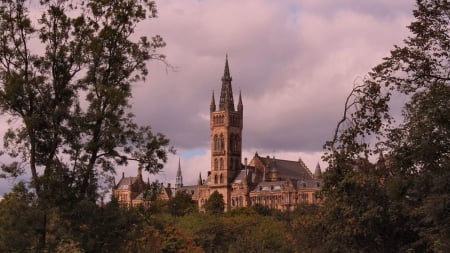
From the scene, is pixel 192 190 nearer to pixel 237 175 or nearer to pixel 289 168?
pixel 237 175

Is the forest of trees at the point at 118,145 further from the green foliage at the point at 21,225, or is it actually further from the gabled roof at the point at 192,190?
the gabled roof at the point at 192,190

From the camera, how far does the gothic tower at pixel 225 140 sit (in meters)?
172

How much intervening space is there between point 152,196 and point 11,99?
206 inches

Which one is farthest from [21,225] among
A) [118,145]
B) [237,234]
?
[237,234]

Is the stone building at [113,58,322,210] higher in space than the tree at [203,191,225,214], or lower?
higher

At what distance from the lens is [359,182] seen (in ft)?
79.5

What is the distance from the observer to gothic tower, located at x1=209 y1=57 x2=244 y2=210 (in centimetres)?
17200

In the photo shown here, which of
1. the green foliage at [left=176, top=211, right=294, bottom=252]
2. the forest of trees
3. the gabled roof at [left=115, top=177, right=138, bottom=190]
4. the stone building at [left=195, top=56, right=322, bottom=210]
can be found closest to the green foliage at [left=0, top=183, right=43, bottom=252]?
the forest of trees

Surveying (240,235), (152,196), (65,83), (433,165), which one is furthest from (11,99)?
(240,235)

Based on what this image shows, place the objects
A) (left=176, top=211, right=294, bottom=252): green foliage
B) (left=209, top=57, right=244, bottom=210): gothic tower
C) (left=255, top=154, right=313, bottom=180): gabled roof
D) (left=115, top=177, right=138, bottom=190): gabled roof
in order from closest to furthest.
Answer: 1. (left=176, top=211, right=294, bottom=252): green foliage
2. (left=209, top=57, right=244, bottom=210): gothic tower
3. (left=255, top=154, right=313, bottom=180): gabled roof
4. (left=115, top=177, right=138, bottom=190): gabled roof

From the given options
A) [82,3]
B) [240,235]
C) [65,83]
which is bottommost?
[240,235]

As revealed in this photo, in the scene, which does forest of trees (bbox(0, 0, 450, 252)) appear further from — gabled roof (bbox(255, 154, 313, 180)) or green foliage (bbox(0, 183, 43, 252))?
gabled roof (bbox(255, 154, 313, 180))

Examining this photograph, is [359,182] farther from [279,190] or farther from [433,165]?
[279,190]

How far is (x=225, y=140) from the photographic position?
175 metres
